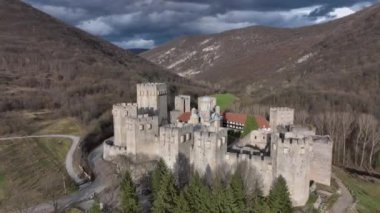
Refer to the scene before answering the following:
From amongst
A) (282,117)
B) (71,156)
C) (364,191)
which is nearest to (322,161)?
(282,117)

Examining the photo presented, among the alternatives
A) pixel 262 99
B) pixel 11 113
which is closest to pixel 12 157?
pixel 11 113

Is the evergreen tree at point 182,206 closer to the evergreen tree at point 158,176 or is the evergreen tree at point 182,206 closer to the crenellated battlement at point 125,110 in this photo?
the evergreen tree at point 158,176

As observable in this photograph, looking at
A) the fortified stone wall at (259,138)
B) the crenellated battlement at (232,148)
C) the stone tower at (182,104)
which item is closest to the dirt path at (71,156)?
the crenellated battlement at (232,148)

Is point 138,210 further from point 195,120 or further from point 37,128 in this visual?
point 37,128

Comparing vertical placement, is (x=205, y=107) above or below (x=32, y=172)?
above

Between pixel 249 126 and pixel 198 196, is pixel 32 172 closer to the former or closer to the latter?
pixel 249 126

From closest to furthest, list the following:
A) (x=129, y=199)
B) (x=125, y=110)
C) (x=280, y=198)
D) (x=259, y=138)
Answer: (x=280, y=198), (x=129, y=199), (x=259, y=138), (x=125, y=110)
